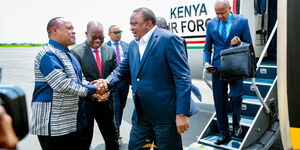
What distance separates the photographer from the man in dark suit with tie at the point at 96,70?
11.5 ft

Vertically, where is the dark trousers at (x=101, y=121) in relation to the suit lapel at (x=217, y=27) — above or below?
below

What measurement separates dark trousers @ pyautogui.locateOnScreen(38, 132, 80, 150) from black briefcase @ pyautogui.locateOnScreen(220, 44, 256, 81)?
1.92 meters

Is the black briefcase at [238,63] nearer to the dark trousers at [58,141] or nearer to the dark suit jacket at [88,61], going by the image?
the dark suit jacket at [88,61]

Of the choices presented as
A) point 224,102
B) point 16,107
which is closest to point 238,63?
point 224,102

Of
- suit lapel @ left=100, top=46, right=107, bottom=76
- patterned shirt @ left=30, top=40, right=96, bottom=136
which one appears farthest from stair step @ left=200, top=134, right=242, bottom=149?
patterned shirt @ left=30, top=40, right=96, bottom=136

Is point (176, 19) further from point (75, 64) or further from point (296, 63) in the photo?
point (296, 63)

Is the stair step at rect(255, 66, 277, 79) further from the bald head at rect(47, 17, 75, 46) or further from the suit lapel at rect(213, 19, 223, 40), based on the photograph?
the bald head at rect(47, 17, 75, 46)

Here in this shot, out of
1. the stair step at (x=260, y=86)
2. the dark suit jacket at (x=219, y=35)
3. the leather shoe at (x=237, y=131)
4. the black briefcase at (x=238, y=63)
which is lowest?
the leather shoe at (x=237, y=131)

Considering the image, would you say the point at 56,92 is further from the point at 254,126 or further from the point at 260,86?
the point at 260,86

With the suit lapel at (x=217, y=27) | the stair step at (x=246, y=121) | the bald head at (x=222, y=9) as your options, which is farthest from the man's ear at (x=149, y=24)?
the stair step at (x=246, y=121)

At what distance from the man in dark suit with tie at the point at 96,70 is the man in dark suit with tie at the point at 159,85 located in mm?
1046

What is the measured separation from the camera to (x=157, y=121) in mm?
2576

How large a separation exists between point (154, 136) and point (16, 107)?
1.98m

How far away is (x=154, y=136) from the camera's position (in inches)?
108
